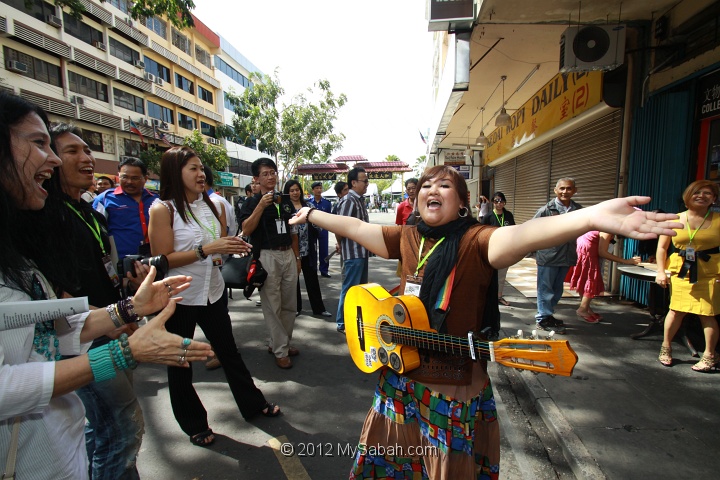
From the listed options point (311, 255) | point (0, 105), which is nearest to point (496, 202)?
point (311, 255)

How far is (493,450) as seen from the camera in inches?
69.9

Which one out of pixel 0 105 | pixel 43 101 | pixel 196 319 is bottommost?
pixel 196 319

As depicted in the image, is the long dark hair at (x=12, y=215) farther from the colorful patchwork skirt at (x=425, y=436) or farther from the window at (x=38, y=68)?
the window at (x=38, y=68)

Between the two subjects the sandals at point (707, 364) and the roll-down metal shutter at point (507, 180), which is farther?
the roll-down metal shutter at point (507, 180)

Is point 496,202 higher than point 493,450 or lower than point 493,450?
higher

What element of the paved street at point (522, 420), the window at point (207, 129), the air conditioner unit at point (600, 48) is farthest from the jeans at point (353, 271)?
the window at point (207, 129)

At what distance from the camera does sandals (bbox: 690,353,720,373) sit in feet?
12.0

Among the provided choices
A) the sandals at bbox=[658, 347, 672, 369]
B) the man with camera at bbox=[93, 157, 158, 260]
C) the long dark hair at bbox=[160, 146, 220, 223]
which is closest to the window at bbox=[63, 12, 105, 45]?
the man with camera at bbox=[93, 157, 158, 260]

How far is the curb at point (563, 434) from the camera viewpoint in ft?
7.86

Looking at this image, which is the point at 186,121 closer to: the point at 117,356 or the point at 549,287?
the point at 549,287

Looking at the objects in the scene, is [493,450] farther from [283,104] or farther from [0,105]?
[283,104]

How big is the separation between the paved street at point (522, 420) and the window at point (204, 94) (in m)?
34.0

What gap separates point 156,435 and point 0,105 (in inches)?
102

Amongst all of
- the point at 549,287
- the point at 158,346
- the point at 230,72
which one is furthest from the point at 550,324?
the point at 230,72
